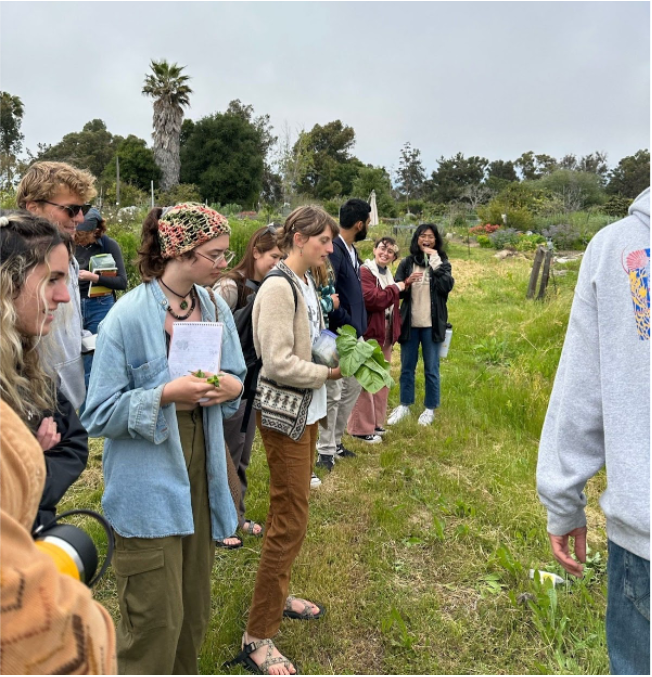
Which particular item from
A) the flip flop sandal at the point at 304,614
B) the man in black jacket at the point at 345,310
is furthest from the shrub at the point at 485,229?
the flip flop sandal at the point at 304,614

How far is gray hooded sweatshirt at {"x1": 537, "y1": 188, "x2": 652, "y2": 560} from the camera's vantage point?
1226 millimetres

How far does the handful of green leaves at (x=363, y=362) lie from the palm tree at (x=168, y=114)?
1316 inches

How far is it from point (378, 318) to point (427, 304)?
730 millimetres

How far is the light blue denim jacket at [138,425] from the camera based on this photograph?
1823mm

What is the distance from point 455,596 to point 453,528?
687 millimetres

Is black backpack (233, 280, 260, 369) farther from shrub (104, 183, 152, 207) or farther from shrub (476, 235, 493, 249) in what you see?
shrub (104, 183, 152, 207)

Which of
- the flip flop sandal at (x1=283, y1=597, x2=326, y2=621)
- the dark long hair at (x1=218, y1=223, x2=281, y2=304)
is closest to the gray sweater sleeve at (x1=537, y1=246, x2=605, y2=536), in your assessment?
the flip flop sandal at (x1=283, y1=597, x2=326, y2=621)

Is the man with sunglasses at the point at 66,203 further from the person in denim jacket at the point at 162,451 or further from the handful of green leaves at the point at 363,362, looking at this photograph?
the handful of green leaves at the point at 363,362

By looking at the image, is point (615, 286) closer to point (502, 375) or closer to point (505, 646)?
point (505, 646)

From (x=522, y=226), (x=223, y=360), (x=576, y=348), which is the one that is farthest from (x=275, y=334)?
(x=522, y=226)

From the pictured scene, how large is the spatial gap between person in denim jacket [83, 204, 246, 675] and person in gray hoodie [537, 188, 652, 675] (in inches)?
46.0

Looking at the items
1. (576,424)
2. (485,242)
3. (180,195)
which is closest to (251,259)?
(576,424)

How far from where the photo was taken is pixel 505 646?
264cm

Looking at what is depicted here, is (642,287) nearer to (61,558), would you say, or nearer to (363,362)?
(61,558)
